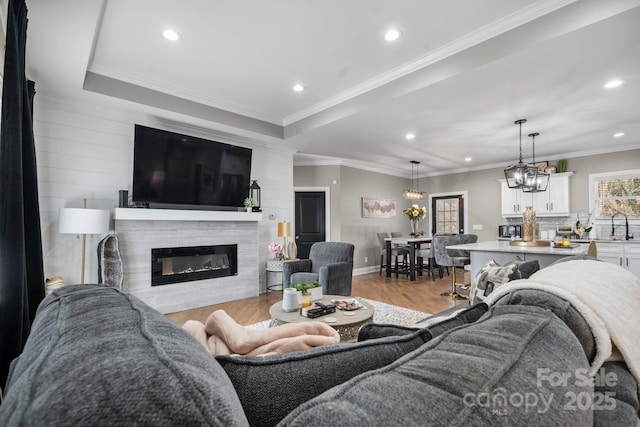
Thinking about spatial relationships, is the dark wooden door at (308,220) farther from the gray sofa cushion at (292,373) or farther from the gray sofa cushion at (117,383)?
the gray sofa cushion at (117,383)

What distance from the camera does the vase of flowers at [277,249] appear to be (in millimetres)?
5082

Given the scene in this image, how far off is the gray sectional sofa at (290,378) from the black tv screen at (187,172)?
11.1ft

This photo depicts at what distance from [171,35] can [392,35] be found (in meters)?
1.95

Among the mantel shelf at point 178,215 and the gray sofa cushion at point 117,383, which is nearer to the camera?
the gray sofa cushion at point 117,383

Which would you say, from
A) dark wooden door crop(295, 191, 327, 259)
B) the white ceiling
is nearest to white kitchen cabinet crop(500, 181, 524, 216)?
the white ceiling

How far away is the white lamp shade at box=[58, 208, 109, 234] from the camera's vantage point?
308 cm

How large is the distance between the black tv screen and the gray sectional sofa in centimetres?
338

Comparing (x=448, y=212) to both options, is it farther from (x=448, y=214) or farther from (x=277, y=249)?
(x=277, y=249)

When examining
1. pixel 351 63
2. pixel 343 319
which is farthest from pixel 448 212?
pixel 343 319

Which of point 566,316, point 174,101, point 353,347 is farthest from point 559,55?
point 174,101

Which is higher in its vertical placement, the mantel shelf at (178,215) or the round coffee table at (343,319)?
the mantel shelf at (178,215)

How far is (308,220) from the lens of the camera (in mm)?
7145

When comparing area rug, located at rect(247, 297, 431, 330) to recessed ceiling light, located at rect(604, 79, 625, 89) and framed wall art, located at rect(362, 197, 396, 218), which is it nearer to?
recessed ceiling light, located at rect(604, 79, 625, 89)

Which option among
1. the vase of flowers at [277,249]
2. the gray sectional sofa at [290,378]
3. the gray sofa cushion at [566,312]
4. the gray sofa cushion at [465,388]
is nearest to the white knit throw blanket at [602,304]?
the gray sofa cushion at [566,312]
